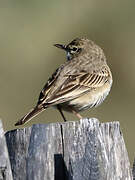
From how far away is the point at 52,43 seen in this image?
13984mm

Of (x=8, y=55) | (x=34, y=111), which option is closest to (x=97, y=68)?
(x=34, y=111)

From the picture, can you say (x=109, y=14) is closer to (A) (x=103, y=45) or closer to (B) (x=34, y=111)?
(A) (x=103, y=45)

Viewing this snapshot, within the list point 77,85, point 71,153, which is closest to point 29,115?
point 77,85

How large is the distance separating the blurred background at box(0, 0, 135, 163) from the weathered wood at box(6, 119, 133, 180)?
720 centimetres

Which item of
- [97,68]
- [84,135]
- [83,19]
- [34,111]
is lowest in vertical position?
[84,135]

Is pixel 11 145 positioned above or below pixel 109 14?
below

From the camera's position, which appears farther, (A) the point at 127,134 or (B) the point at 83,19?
(B) the point at 83,19

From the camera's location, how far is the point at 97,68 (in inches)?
371

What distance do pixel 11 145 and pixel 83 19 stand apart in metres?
9.89

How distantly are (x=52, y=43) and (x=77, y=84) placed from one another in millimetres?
5517

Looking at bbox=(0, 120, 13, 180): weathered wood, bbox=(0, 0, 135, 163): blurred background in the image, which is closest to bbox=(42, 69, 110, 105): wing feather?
bbox=(0, 120, 13, 180): weathered wood

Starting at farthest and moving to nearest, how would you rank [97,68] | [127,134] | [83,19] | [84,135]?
1. [83,19]
2. [127,134]
3. [97,68]
4. [84,135]

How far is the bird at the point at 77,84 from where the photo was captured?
790 cm

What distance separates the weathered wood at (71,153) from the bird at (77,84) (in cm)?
207
